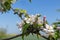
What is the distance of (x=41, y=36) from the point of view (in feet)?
5.70

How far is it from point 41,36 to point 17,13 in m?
0.27

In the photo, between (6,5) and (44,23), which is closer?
(44,23)

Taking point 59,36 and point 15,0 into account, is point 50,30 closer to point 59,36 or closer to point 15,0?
point 59,36

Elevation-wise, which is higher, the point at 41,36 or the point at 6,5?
the point at 6,5

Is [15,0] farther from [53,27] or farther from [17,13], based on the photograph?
[53,27]

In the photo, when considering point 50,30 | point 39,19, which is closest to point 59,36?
point 50,30

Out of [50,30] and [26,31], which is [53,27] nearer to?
[50,30]

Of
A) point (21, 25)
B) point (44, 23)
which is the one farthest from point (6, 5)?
point (44, 23)

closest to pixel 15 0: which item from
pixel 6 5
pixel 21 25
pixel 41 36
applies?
pixel 6 5

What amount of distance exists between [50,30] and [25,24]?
0.61ft

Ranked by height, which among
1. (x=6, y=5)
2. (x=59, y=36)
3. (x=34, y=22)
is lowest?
(x=59, y=36)

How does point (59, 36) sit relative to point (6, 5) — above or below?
below

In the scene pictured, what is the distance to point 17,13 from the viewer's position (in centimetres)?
186

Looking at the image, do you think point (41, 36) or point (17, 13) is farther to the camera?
point (17, 13)
